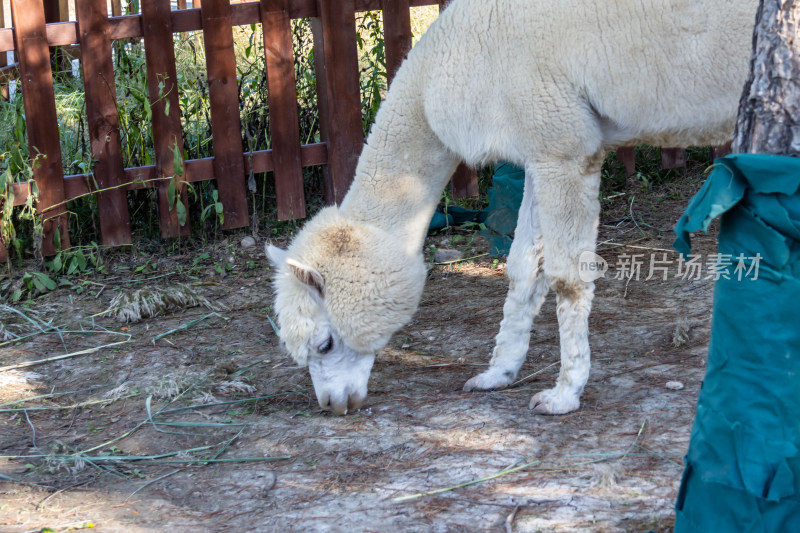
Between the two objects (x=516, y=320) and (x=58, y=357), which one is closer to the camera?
(x=516, y=320)

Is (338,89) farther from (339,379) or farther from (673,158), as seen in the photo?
(339,379)

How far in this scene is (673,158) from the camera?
21.5 feet

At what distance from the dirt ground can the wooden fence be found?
2.14 ft

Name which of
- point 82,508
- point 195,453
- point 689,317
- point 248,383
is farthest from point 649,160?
point 82,508

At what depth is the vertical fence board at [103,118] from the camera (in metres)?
5.30

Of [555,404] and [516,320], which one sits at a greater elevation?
[516,320]

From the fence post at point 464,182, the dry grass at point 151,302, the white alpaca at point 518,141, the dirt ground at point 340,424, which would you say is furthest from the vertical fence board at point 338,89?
the white alpaca at point 518,141

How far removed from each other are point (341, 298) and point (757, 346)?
1.77 metres

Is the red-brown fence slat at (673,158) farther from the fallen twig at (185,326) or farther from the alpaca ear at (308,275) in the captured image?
the alpaca ear at (308,275)

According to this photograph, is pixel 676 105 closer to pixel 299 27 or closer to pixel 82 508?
pixel 82 508

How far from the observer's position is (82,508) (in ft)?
9.73

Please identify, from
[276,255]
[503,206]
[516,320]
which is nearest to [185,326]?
[276,255]

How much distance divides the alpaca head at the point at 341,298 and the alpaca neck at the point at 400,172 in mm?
102

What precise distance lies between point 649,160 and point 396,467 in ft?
14.4
